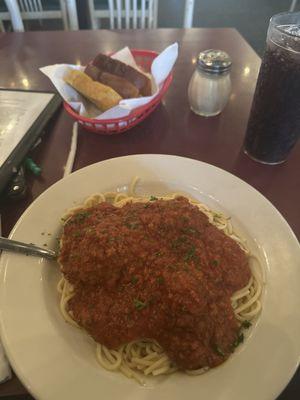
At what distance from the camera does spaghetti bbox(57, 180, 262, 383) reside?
104 centimetres

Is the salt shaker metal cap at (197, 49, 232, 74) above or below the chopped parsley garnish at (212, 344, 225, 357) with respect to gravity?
above

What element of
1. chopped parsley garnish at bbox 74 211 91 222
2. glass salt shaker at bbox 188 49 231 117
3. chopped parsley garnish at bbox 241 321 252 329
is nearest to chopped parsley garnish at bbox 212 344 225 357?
chopped parsley garnish at bbox 241 321 252 329

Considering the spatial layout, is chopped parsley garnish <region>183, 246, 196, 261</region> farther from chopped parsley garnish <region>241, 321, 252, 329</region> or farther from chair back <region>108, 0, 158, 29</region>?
chair back <region>108, 0, 158, 29</region>

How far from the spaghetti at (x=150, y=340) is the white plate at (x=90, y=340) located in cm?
3

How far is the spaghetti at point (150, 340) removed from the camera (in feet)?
3.43

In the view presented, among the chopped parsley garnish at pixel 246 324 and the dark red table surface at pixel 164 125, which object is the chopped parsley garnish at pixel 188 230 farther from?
the dark red table surface at pixel 164 125

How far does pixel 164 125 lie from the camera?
193 cm

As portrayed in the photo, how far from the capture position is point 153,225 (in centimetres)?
Result: 117

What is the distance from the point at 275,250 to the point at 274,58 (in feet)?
2.63

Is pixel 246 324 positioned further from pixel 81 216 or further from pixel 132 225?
pixel 81 216

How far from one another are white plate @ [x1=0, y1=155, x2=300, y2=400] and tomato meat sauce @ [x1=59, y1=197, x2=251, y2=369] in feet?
0.23

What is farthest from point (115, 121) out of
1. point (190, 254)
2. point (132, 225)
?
point (190, 254)

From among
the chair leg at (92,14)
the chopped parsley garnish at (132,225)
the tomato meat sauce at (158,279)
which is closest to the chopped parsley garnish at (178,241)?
the tomato meat sauce at (158,279)

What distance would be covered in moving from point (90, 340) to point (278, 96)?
127 cm
